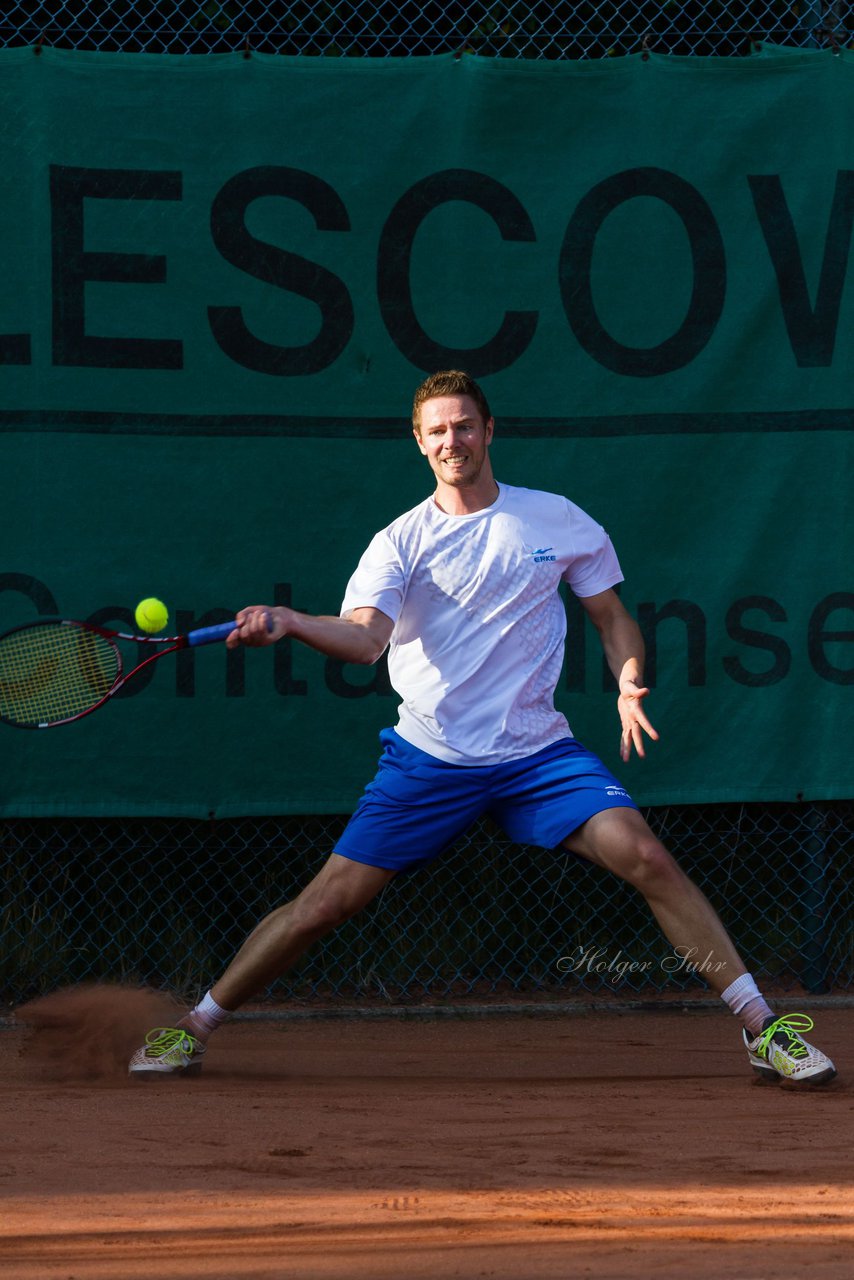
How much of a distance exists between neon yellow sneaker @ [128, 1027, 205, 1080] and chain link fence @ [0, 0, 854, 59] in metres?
2.72

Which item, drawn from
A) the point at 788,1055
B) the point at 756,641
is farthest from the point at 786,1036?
the point at 756,641

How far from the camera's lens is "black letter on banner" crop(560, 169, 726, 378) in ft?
14.8

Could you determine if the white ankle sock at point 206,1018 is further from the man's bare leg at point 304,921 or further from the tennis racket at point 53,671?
the tennis racket at point 53,671

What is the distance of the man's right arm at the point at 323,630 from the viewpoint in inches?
119

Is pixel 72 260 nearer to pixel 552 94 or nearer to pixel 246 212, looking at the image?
pixel 246 212

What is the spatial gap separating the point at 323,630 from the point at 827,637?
1926 millimetres

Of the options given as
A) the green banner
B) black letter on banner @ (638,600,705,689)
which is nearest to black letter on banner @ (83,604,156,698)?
the green banner

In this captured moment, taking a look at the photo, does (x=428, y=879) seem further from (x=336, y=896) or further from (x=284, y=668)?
(x=336, y=896)

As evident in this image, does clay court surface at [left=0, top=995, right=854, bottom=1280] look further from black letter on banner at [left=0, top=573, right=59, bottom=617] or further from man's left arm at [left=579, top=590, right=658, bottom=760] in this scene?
black letter on banner at [left=0, top=573, right=59, bottom=617]

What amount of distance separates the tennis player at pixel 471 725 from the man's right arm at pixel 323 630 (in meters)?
0.01

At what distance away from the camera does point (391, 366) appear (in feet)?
14.6

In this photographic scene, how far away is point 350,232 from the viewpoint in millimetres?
4453

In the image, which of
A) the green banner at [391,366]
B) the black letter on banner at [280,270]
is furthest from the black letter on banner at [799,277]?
the black letter on banner at [280,270]

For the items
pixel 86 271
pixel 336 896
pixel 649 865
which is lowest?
pixel 336 896
